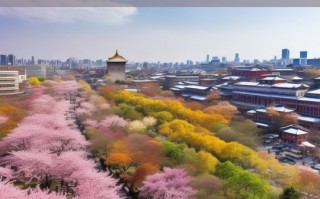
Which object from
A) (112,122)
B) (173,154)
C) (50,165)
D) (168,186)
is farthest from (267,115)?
(50,165)

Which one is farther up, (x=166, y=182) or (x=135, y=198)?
(x=166, y=182)

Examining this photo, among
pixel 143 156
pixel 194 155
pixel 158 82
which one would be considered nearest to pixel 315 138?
pixel 194 155

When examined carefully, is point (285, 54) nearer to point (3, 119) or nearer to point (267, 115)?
point (267, 115)

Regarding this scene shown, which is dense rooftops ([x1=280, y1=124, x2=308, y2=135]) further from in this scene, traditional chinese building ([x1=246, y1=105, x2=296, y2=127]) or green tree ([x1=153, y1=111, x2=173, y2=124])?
green tree ([x1=153, y1=111, x2=173, y2=124])

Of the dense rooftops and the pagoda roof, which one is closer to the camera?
the dense rooftops

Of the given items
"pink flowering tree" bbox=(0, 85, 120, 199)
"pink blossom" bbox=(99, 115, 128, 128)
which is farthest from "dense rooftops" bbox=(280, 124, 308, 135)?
"pink flowering tree" bbox=(0, 85, 120, 199)

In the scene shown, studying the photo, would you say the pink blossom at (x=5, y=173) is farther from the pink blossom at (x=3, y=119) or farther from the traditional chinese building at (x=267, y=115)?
the traditional chinese building at (x=267, y=115)

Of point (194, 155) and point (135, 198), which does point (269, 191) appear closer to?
point (194, 155)
